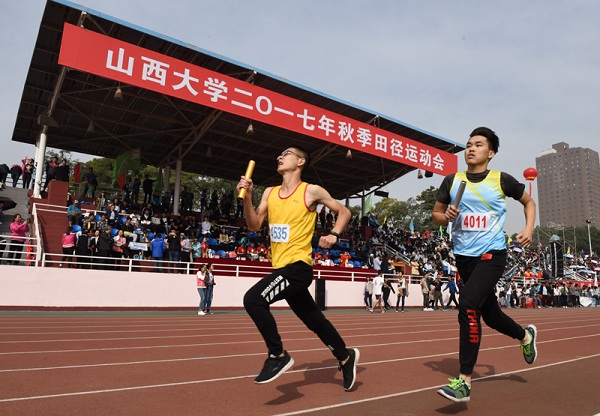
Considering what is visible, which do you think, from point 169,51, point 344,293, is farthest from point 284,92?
point 344,293

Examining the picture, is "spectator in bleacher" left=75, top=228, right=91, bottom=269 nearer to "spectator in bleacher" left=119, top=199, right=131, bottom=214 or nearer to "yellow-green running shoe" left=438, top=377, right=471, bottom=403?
"spectator in bleacher" left=119, top=199, right=131, bottom=214

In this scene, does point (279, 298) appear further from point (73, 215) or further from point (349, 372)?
point (73, 215)

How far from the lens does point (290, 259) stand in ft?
11.8

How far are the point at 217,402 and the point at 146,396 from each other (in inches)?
23.8

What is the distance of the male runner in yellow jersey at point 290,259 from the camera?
3465 millimetres

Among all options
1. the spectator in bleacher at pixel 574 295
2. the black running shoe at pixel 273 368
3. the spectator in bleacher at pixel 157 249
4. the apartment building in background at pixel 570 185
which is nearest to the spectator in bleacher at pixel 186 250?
the spectator in bleacher at pixel 157 249

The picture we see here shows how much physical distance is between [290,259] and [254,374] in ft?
5.26

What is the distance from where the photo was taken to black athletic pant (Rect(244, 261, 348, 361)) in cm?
346

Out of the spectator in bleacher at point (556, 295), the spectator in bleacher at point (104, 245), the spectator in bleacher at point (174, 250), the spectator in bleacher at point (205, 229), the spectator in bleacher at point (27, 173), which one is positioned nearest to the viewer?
the spectator in bleacher at point (104, 245)

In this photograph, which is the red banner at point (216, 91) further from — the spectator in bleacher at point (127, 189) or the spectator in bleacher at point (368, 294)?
the spectator in bleacher at point (127, 189)

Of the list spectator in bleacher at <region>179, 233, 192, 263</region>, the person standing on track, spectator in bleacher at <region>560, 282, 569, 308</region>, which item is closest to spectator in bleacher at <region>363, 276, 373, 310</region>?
spectator in bleacher at <region>179, 233, 192, 263</region>

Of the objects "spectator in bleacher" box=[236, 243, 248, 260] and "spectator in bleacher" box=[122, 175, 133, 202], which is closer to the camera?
"spectator in bleacher" box=[236, 243, 248, 260]

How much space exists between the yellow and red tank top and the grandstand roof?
525 inches

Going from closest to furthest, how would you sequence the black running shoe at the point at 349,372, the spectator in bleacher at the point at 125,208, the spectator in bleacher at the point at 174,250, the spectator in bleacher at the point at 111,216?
the black running shoe at the point at 349,372 → the spectator in bleacher at the point at 174,250 → the spectator in bleacher at the point at 111,216 → the spectator in bleacher at the point at 125,208
